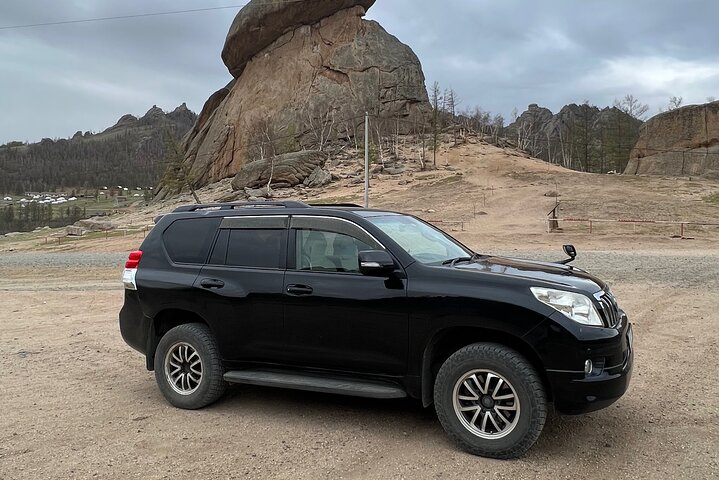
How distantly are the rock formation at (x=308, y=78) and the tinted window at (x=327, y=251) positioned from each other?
70305 millimetres

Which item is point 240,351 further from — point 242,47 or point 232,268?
point 242,47

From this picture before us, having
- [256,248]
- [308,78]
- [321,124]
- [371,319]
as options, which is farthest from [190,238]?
[308,78]

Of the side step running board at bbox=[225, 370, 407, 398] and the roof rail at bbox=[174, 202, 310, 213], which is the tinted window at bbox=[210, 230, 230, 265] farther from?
the side step running board at bbox=[225, 370, 407, 398]

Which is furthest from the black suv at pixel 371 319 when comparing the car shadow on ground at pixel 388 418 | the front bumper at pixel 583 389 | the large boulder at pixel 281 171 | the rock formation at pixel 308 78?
the rock formation at pixel 308 78

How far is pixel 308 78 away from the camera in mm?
78688

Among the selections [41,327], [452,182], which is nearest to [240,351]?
[41,327]

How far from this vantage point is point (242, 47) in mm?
82438

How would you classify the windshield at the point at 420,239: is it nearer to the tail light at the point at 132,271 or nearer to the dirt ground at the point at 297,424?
the dirt ground at the point at 297,424

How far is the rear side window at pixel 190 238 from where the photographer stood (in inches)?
213

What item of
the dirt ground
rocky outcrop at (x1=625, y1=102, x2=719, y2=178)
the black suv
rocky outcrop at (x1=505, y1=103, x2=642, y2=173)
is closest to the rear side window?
the black suv

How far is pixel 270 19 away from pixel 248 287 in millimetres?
80229

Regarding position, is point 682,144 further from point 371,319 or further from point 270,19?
point 270,19

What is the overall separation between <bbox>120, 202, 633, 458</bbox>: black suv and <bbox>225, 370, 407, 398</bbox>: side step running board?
0.04ft


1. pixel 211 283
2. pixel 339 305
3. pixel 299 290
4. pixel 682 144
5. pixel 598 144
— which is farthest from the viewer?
pixel 598 144
